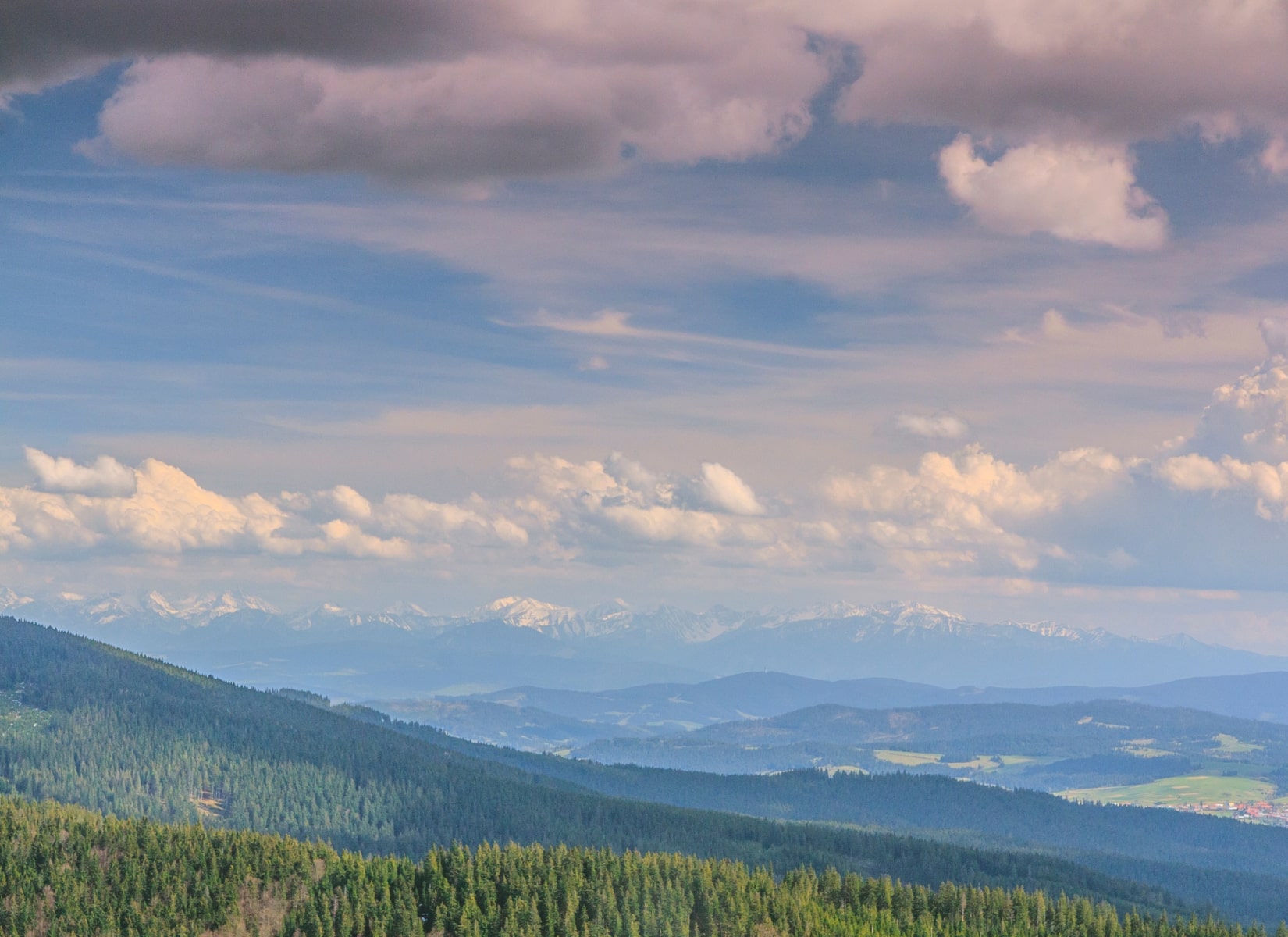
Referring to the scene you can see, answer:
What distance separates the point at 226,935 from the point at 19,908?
28778 millimetres

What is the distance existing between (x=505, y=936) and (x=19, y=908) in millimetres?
66355

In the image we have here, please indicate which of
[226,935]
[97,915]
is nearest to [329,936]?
[226,935]

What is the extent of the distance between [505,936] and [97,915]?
55.1m

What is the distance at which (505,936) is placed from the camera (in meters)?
199

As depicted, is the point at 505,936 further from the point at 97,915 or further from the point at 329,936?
the point at 97,915

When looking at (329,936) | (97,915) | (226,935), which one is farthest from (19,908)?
(329,936)

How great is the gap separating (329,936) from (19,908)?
42.2 metres

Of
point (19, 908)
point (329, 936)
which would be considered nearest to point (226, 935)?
point (329, 936)

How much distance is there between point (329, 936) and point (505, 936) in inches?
955

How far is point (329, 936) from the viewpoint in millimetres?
199750

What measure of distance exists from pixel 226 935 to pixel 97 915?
1754 cm

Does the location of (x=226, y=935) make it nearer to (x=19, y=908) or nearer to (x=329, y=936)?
(x=329, y=936)

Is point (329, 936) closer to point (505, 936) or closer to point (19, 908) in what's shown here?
point (505, 936)

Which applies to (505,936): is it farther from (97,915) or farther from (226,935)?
(97,915)
